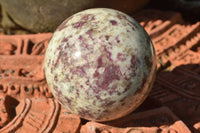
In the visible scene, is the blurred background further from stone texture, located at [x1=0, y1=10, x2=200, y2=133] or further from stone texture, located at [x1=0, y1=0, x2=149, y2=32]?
stone texture, located at [x1=0, y1=10, x2=200, y2=133]

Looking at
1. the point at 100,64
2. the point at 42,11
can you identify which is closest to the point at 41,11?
the point at 42,11

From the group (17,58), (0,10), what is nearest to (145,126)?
(17,58)

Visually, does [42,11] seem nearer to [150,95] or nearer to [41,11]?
[41,11]

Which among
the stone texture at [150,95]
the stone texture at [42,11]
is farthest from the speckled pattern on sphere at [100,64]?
the stone texture at [42,11]

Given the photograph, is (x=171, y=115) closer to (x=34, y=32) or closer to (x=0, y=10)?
(x=34, y=32)

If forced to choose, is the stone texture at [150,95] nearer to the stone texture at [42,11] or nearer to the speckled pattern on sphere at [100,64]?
the stone texture at [42,11]

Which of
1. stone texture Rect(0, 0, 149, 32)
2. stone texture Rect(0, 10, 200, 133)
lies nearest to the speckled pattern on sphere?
stone texture Rect(0, 10, 200, 133)
